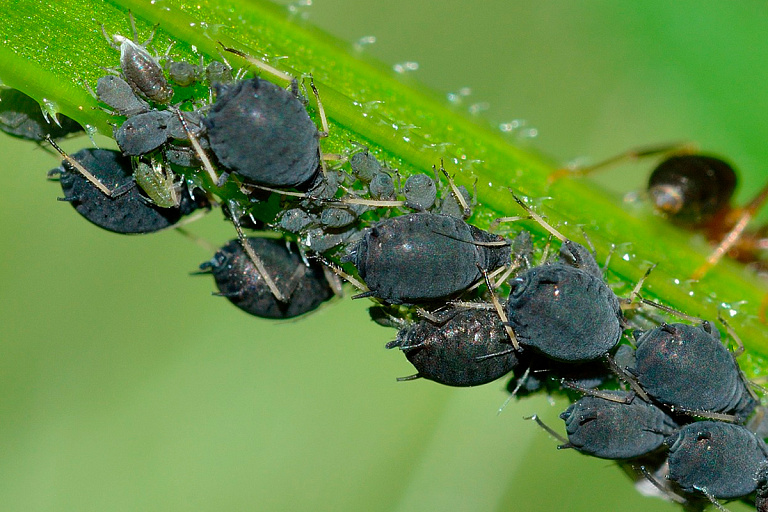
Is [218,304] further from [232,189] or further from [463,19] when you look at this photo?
[463,19]

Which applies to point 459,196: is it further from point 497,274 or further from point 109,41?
point 109,41

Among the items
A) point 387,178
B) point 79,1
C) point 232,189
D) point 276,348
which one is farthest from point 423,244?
point 276,348

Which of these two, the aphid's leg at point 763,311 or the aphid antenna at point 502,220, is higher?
the aphid antenna at point 502,220

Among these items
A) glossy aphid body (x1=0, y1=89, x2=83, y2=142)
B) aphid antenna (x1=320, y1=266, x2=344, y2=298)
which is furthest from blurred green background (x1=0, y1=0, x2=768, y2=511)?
aphid antenna (x1=320, y1=266, x2=344, y2=298)

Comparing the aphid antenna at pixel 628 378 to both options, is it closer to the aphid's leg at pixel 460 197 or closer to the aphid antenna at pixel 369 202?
the aphid's leg at pixel 460 197

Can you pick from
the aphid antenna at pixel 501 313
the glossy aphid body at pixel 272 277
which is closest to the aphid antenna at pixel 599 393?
the aphid antenna at pixel 501 313

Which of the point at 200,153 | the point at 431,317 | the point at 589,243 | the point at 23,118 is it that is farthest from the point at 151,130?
the point at 589,243
